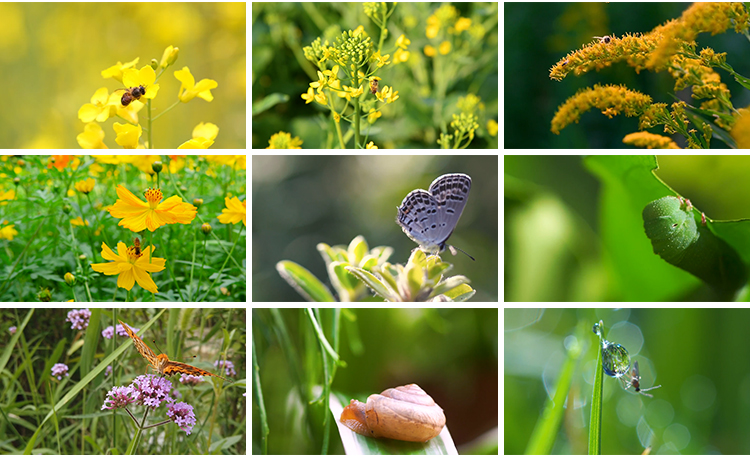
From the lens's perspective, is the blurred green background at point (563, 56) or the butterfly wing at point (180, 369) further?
the blurred green background at point (563, 56)

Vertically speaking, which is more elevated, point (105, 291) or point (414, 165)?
point (414, 165)

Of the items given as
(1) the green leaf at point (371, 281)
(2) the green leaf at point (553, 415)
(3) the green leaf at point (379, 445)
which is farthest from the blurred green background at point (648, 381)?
(1) the green leaf at point (371, 281)

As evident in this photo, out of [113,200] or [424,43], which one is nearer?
[113,200]

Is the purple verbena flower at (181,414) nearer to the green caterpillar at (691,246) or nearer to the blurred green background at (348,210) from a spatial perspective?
the blurred green background at (348,210)

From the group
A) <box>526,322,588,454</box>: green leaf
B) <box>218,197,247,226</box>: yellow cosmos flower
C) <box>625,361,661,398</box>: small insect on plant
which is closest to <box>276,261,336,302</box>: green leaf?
<box>218,197,247,226</box>: yellow cosmos flower

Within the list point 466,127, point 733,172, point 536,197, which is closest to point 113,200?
point 466,127
